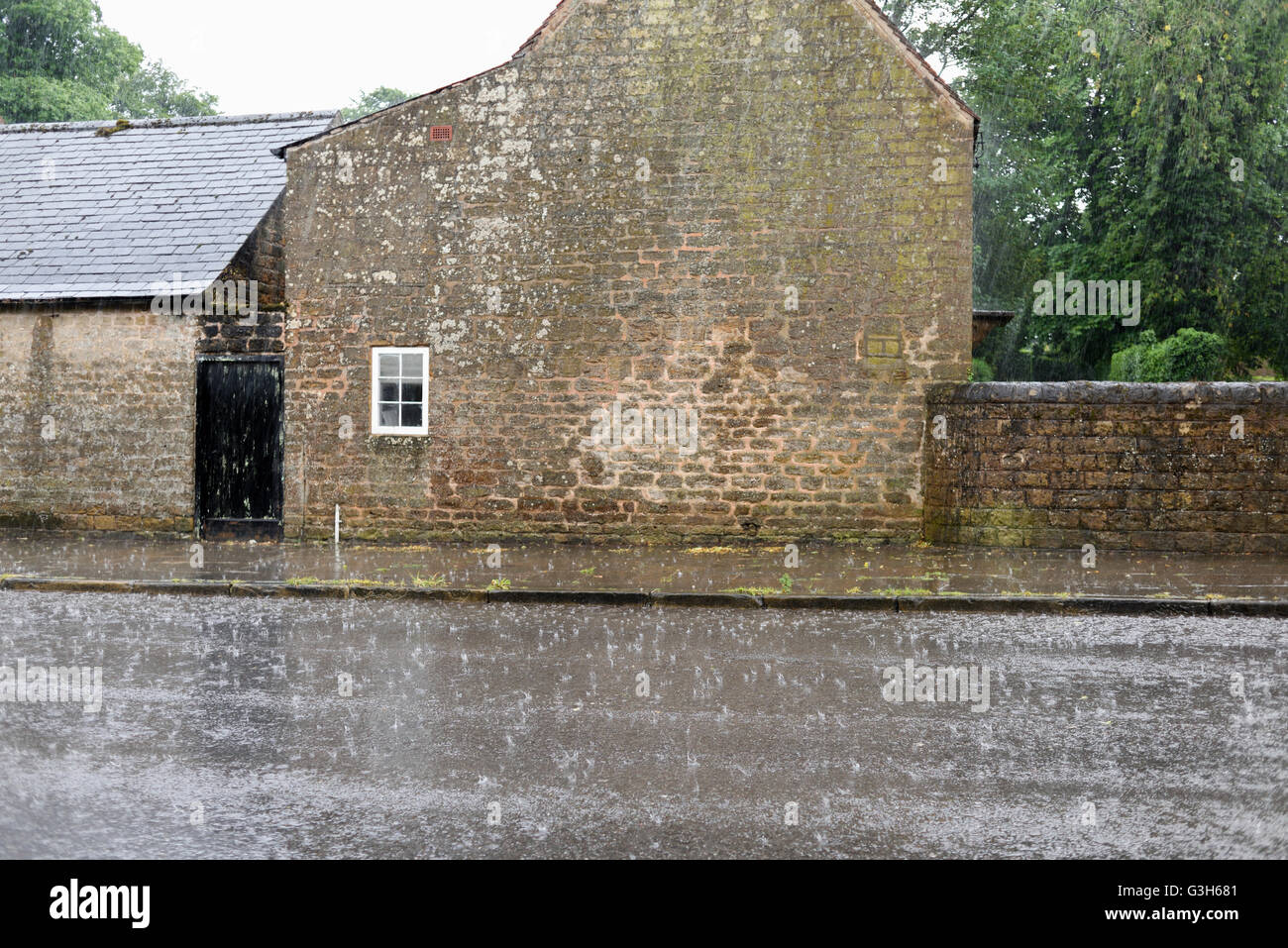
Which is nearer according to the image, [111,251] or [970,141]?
[970,141]

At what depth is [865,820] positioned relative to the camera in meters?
5.05

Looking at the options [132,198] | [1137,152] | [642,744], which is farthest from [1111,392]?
[1137,152]

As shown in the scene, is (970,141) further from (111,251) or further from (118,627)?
(111,251)

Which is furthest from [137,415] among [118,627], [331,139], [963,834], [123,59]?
[123,59]

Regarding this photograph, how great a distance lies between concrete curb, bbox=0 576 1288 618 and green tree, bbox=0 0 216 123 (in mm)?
31736

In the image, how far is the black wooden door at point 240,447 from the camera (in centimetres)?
1748

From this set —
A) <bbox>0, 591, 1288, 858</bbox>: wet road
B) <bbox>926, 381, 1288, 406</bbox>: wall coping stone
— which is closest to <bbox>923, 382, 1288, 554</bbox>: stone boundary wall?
<bbox>926, 381, 1288, 406</bbox>: wall coping stone

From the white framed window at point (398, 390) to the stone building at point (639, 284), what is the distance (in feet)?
0.11

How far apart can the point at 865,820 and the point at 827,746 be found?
121 centimetres

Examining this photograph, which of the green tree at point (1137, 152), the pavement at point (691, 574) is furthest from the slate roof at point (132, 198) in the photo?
the green tree at point (1137, 152)

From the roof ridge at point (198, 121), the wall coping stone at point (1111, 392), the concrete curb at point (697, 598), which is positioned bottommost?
the concrete curb at point (697, 598)

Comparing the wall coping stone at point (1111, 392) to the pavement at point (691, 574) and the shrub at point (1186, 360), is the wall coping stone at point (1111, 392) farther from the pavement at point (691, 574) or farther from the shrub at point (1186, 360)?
the shrub at point (1186, 360)

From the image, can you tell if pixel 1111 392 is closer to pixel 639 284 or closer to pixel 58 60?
pixel 639 284

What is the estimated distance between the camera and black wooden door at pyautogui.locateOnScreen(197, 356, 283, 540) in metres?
17.5
